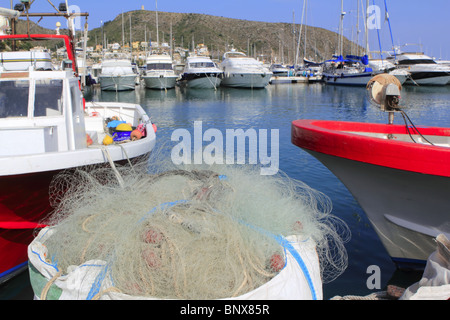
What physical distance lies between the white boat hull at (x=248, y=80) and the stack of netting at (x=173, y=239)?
139 ft

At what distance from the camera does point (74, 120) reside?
6.62m

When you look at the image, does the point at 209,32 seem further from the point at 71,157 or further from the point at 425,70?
the point at 71,157

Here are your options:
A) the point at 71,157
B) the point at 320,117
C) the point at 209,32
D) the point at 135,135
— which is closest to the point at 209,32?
the point at 209,32

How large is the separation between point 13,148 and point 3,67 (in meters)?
1.94

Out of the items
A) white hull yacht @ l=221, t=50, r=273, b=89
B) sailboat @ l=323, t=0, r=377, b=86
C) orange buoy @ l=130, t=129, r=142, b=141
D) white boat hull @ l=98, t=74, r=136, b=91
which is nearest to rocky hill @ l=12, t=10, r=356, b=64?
sailboat @ l=323, t=0, r=377, b=86

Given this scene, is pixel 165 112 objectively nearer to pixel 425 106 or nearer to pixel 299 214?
pixel 425 106

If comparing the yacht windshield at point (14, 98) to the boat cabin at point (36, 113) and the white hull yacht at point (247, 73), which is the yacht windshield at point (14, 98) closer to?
the boat cabin at point (36, 113)

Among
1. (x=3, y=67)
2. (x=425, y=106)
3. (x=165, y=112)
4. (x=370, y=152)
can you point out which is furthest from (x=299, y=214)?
(x=425, y=106)

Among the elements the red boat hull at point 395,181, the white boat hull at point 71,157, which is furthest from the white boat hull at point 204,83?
the red boat hull at point 395,181

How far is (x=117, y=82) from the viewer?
145ft

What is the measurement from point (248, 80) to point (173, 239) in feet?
145

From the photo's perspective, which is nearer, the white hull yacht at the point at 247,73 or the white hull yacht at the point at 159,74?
the white hull yacht at the point at 159,74

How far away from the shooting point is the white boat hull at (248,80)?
46.3m
